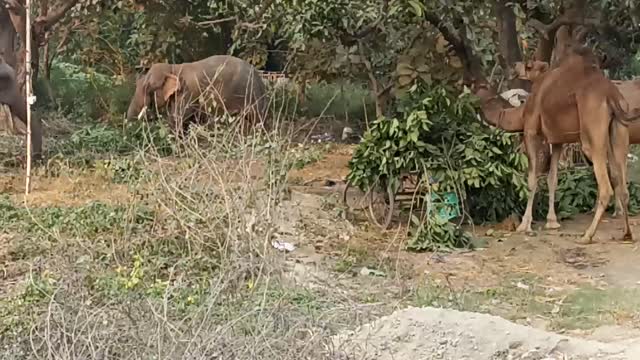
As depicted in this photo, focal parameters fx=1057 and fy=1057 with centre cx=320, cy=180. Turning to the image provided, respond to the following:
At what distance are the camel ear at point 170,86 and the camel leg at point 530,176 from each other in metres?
5.34

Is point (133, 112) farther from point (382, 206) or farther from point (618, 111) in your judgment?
point (618, 111)

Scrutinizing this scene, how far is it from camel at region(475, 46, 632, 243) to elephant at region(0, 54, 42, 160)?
17.4 feet

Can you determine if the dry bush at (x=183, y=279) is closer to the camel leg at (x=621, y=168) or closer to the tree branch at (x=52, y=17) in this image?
the camel leg at (x=621, y=168)

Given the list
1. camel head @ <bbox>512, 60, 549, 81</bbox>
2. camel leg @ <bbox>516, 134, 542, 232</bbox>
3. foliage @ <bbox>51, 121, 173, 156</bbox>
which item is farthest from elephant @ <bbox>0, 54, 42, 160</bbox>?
camel leg @ <bbox>516, 134, 542, 232</bbox>

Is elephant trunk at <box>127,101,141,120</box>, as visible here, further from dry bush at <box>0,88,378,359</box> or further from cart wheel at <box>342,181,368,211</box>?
dry bush at <box>0,88,378,359</box>

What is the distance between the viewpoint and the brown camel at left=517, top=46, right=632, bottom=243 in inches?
382

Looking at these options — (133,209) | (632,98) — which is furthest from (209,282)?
(632,98)

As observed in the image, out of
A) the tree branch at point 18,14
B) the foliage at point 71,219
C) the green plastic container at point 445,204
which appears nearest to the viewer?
the foliage at point 71,219

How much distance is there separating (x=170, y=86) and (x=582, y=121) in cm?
615

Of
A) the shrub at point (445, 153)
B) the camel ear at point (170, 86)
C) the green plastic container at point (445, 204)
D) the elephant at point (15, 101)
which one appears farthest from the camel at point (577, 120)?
the elephant at point (15, 101)

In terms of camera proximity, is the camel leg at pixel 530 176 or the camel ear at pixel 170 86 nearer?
the camel leg at pixel 530 176

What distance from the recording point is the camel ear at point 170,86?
548 inches

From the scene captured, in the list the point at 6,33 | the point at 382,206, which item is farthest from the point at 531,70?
the point at 6,33

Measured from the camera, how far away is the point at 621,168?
10008 mm
